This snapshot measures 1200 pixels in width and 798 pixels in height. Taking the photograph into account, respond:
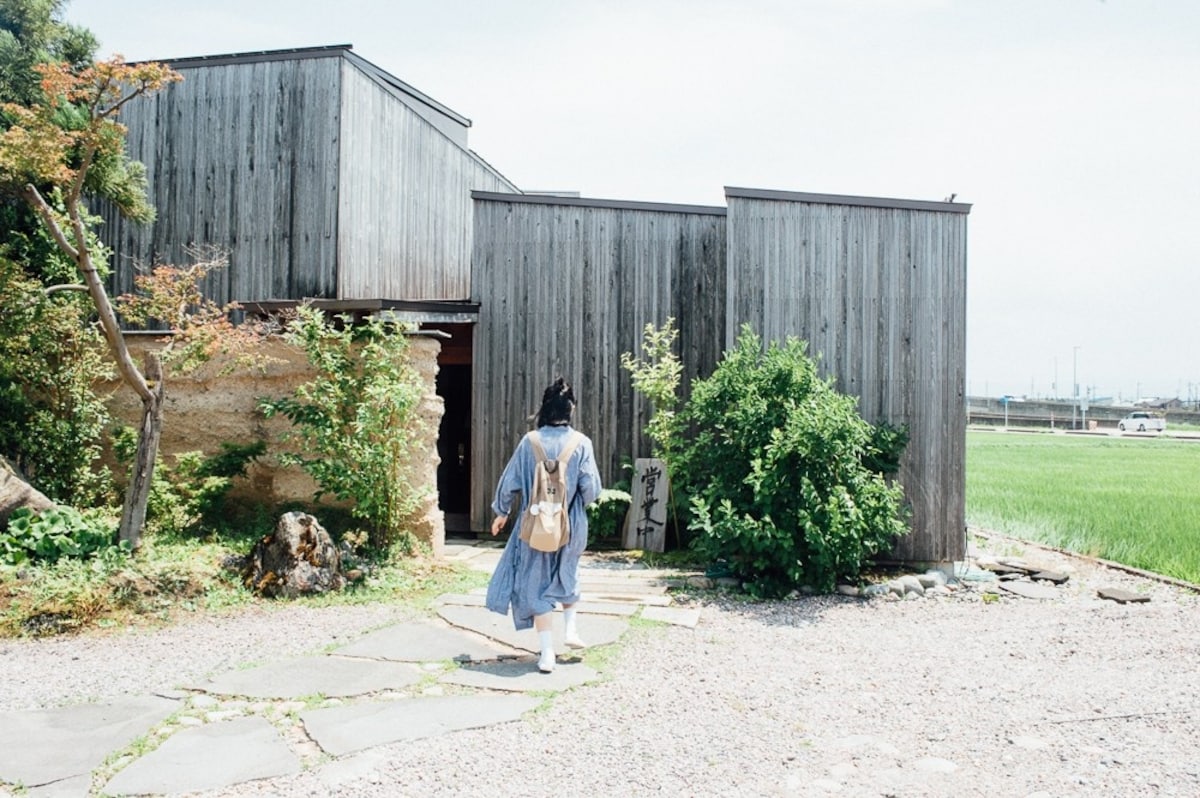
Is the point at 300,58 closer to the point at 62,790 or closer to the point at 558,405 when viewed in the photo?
the point at 558,405

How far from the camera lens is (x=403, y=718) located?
4.36 meters

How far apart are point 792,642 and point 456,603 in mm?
2681

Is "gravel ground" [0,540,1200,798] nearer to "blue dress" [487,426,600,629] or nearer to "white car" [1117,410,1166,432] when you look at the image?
"blue dress" [487,426,600,629]

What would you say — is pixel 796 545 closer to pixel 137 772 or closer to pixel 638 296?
pixel 638 296

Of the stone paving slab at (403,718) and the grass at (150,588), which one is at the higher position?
the grass at (150,588)

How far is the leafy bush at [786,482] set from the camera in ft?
24.5

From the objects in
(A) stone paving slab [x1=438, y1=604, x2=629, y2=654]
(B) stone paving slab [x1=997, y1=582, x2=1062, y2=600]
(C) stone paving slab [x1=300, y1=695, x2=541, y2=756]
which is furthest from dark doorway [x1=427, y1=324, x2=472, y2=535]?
(C) stone paving slab [x1=300, y1=695, x2=541, y2=756]

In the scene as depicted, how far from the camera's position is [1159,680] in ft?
17.9

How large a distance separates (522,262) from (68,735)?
7165mm

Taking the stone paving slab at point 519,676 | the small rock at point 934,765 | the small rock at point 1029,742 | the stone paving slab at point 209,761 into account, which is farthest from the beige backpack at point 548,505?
the small rock at point 1029,742

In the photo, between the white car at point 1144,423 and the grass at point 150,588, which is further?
the white car at point 1144,423

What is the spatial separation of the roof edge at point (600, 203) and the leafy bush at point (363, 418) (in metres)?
2.63

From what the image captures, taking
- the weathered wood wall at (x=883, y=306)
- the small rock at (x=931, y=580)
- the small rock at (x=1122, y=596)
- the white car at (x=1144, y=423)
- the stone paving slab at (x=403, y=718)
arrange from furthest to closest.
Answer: the white car at (x=1144, y=423) < the weathered wood wall at (x=883, y=306) < the small rock at (x=931, y=580) < the small rock at (x=1122, y=596) < the stone paving slab at (x=403, y=718)

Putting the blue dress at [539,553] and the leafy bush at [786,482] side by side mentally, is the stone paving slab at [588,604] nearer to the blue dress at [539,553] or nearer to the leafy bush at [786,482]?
the leafy bush at [786,482]
